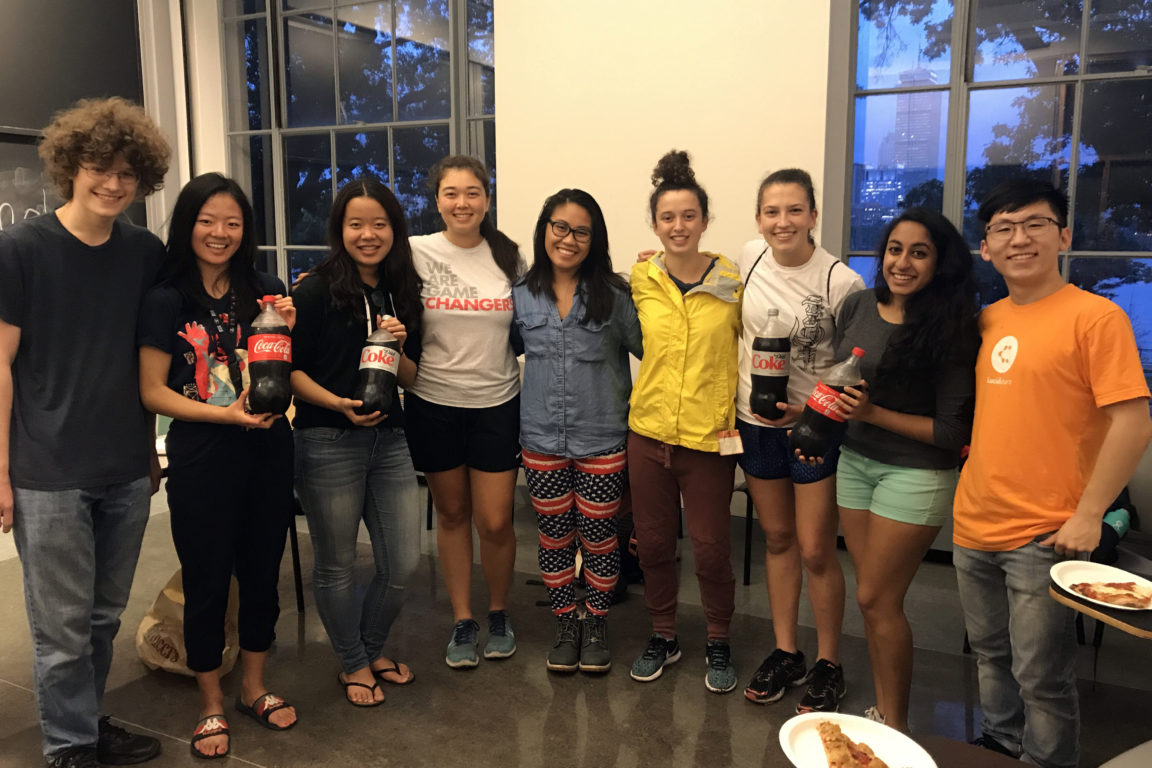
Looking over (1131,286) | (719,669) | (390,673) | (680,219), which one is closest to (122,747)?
(390,673)

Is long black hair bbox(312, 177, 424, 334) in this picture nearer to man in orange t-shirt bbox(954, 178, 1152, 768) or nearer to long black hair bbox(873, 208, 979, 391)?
long black hair bbox(873, 208, 979, 391)

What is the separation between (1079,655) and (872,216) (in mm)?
2050

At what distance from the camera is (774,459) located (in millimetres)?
2330

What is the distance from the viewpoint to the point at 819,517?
7.49ft

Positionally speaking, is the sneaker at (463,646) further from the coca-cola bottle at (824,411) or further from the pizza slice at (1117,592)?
the pizza slice at (1117,592)

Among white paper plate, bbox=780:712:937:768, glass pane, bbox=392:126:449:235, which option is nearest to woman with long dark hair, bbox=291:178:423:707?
white paper plate, bbox=780:712:937:768

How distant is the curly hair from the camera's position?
73.6 inches

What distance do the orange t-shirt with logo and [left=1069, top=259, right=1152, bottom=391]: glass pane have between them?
2.21m

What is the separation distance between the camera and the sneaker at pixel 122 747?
2148 mm

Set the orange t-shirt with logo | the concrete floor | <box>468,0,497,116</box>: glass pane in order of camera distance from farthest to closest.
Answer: <box>468,0,497,116</box>: glass pane → the concrete floor → the orange t-shirt with logo

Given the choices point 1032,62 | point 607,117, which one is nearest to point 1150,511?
point 1032,62

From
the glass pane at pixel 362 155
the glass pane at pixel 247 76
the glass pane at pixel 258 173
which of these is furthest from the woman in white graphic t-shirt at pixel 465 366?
the glass pane at pixel 247 76

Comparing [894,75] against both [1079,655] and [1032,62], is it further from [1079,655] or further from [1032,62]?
[1079,655]

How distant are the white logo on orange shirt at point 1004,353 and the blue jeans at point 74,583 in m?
2.04
